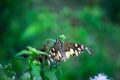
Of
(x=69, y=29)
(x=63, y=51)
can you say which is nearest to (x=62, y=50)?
(x=63, y=51)

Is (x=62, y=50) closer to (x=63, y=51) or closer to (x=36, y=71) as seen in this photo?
(x=63, y=51)

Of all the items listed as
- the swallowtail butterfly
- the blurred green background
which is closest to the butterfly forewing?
the swallowtail butterfly

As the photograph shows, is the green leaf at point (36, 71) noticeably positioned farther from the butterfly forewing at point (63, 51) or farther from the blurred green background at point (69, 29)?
the blurred green background at point (69, 29)

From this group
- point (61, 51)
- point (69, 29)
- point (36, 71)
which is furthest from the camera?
point (69, 29)

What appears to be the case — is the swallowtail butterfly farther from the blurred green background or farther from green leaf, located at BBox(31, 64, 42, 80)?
the blurred green background

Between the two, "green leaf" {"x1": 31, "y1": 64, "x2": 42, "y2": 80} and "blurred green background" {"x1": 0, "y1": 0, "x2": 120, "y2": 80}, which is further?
"blurred green background" {"x1": 0, "y1": 0, "x2": 120, "y2": 80}

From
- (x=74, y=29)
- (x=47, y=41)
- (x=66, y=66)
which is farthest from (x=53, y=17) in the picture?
(x=47, y=41)

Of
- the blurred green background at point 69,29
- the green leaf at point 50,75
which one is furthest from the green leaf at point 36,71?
the blurred green background at point 69,29
